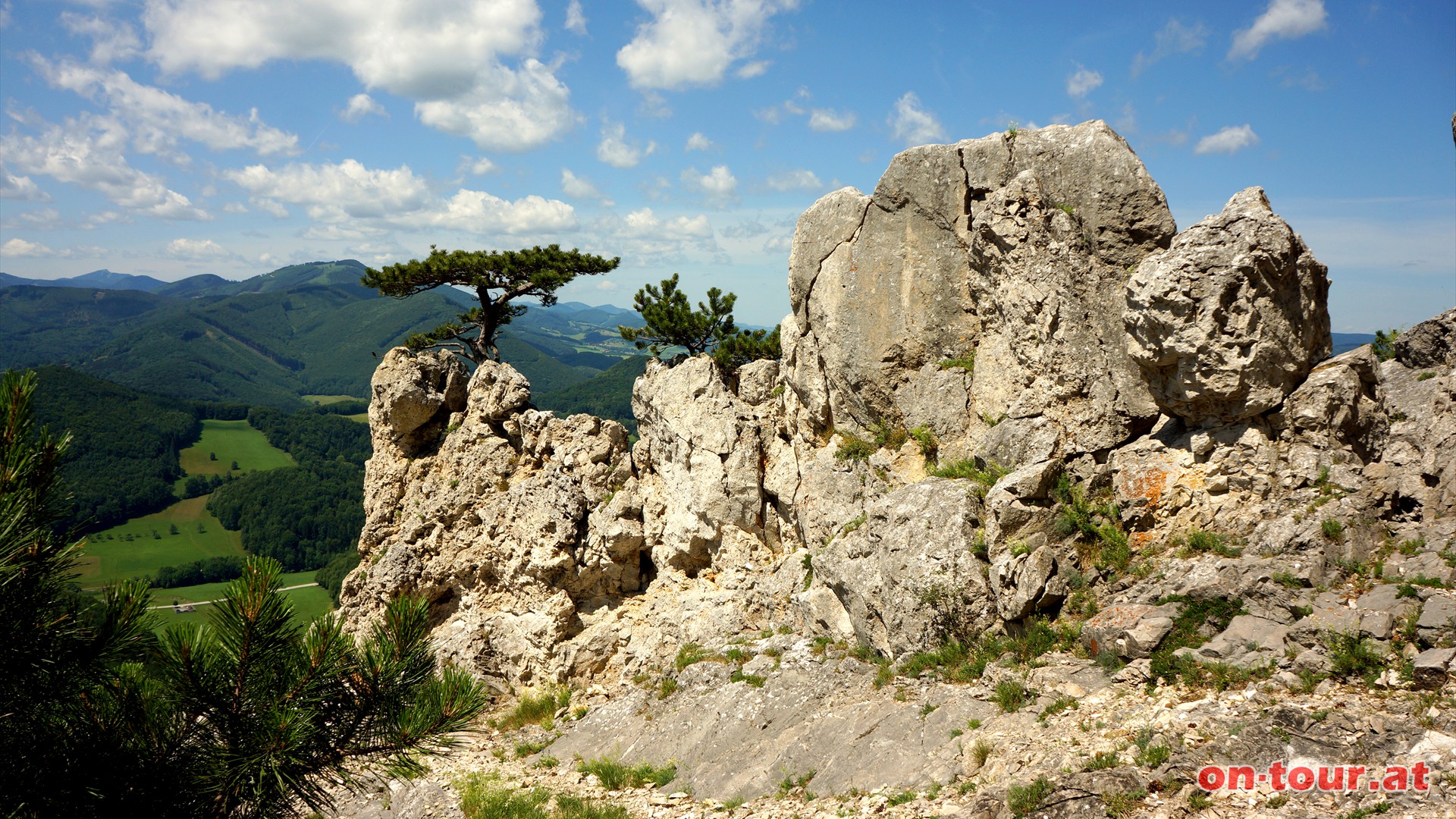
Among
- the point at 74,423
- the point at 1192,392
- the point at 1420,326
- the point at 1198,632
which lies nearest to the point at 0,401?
the point at 1198,632

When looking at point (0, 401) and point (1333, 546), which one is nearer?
point (0, 401)

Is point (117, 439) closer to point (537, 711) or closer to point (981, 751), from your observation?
point (537, 711)

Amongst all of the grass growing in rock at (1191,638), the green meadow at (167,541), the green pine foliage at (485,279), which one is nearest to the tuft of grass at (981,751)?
the grass growing in rock at (1191,638)

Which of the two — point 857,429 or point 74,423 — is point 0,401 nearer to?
point 857,429

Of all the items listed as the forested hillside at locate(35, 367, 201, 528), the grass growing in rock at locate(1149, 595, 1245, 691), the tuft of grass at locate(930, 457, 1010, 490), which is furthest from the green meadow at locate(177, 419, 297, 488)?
the grass growing in rock at locate(1149, 595, 1245, 691)

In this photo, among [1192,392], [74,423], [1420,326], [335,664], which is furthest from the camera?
[74,423]

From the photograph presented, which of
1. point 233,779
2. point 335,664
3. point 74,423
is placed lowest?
point 74,423

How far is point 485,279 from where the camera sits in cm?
2584

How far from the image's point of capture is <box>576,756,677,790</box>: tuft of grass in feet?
46.8

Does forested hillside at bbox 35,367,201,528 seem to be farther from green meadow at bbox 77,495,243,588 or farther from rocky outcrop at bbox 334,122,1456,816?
rocky outcrop at bbox 334,122,1456,816

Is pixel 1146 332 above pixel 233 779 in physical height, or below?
above

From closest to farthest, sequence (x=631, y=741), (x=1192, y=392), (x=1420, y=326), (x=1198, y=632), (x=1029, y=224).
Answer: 1. (x=1198, y=632)
2. (x=1192, y=392)
3. (x=1420, y=326)
4. (x=1029, y=224)
5. (x=631, y=741)

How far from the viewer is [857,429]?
17.9 m

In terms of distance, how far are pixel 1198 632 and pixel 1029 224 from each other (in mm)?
8267
